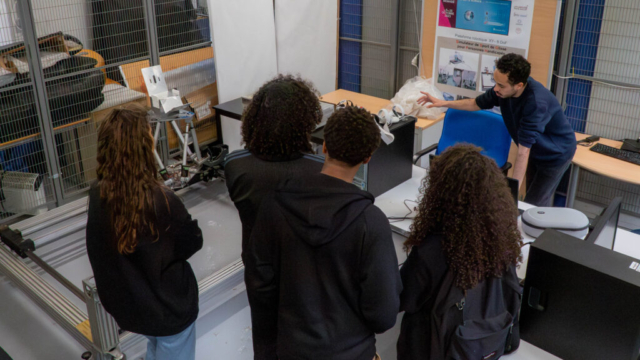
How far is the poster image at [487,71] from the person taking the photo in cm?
Answer: 396

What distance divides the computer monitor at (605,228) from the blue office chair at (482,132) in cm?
113

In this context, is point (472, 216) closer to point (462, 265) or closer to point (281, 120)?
point (462, 265)

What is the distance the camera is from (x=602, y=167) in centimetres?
338

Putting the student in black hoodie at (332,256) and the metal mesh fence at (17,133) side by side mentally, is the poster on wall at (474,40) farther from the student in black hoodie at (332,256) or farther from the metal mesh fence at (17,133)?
the metal mesh fence at (17,133)

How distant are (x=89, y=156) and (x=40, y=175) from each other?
1.36 ft

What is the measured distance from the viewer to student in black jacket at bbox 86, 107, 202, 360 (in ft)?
5.29

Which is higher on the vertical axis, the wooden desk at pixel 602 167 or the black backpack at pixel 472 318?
the black backpack at pixel 472 318

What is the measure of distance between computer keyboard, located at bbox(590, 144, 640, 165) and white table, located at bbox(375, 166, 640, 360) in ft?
3.82

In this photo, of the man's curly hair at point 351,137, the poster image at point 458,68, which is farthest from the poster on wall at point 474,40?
the man's curly hair at point 351,137

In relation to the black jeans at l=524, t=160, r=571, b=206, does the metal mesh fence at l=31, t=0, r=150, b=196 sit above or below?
above

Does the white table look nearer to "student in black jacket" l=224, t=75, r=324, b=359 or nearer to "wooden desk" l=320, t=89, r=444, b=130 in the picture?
"student in black jacket" l=224, t=75, r=324, b=359

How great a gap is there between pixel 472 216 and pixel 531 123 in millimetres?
1653

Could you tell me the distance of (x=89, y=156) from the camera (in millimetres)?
3996

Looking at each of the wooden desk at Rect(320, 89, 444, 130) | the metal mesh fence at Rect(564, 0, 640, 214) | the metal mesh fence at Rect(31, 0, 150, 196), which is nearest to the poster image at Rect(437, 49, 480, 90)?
the wooden desk at Rect(320, 89, 444, 130)
